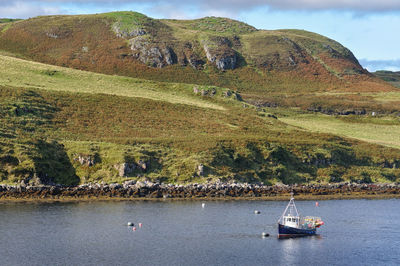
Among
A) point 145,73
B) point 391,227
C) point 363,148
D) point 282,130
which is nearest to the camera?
point 391,227

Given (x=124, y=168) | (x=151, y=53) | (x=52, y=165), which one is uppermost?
(x=151, y=53)

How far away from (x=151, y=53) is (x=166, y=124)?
8158 cm

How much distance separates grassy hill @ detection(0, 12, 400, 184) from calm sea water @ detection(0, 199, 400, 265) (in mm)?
11422

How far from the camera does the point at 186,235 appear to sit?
204ft

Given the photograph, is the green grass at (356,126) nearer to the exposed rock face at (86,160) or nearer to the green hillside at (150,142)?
the green hillside at (150,142)

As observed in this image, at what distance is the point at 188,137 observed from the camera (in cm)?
10425

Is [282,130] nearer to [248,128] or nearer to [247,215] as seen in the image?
[248,128]

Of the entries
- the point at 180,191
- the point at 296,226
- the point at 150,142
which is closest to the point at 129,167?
the point at 180,191

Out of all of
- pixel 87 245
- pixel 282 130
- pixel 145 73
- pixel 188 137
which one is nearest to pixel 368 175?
pixel 282 130

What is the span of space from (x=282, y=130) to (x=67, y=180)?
53.6 metres

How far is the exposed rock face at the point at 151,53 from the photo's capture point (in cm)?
18896

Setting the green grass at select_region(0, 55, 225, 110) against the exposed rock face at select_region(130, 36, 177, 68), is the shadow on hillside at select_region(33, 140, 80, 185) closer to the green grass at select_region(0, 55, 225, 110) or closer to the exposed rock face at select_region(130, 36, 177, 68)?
the green grass at select_region(0, 55, 225, 110)

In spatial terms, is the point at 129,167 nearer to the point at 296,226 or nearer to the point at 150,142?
the point at 150,142

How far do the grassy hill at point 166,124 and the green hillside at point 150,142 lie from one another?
0.20 metres
